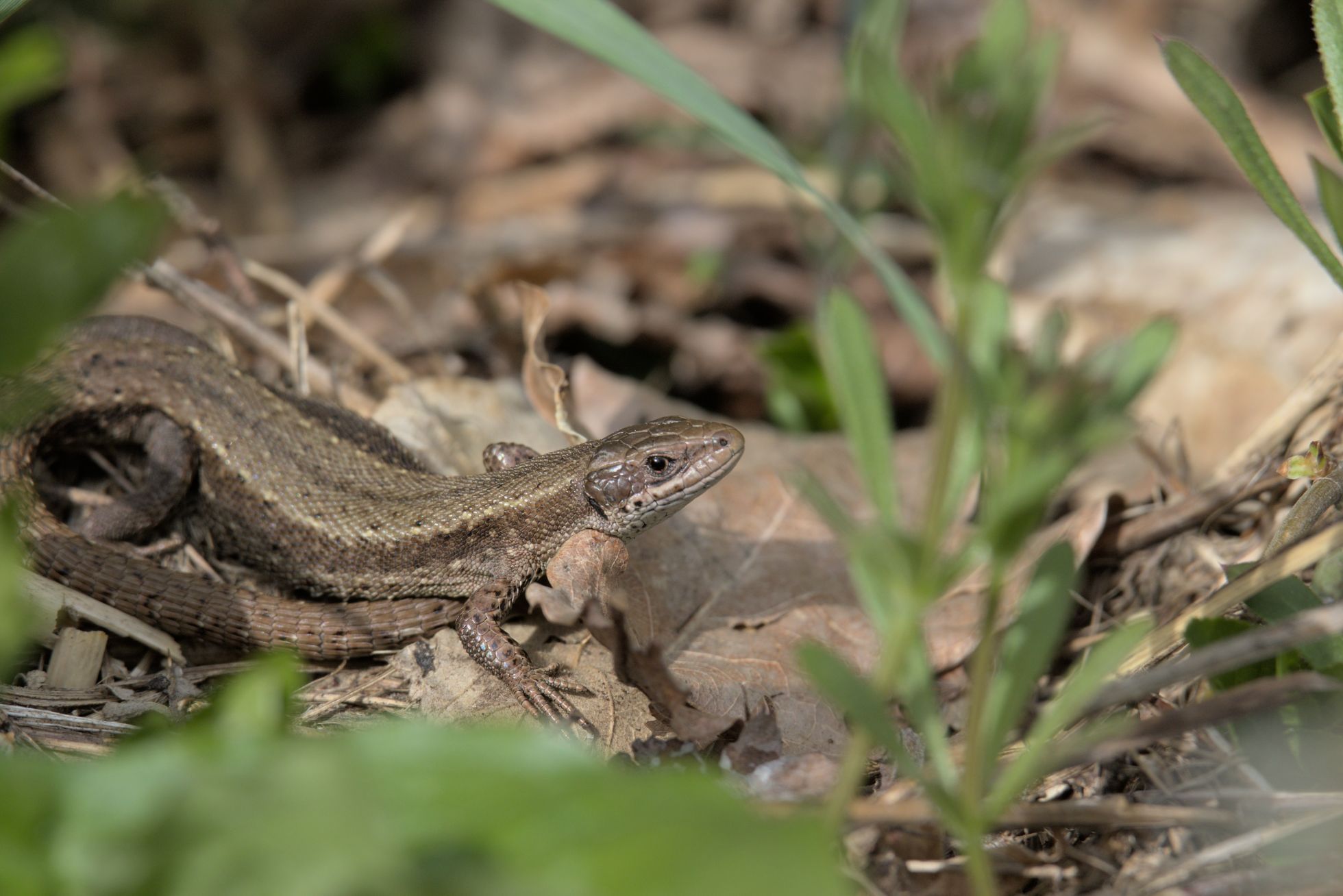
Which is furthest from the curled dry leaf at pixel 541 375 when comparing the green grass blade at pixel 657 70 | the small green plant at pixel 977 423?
the small green plant at pixel 977 423

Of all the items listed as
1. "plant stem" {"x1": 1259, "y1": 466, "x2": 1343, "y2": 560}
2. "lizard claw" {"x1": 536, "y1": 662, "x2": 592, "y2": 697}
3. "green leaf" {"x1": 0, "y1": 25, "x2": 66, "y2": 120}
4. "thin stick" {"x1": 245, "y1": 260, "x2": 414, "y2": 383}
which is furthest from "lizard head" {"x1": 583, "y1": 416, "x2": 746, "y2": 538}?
"green leaf" {"x1": 0, "y1": 25, "x2": 66, "y2": 120}

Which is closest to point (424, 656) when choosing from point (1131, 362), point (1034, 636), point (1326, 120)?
point (1034, 636)

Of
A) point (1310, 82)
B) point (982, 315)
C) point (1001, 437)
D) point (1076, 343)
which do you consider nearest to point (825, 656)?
point (1001, 437)

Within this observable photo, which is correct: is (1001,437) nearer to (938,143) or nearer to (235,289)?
(938,143)

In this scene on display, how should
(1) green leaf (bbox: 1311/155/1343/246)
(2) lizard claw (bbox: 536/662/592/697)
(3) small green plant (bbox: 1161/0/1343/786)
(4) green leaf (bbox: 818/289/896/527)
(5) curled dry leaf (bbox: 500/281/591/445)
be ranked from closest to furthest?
(4) green leaf (bbox: 818/289/896/527) < (1) green leaf (bbox: 1311/155/1343/246) < (3) small green plant (bbox: 1161/0/1343/786) < (2) lizard claw (bbox: 536/662/592/697) < (5) curled dry leaf (bbox: 500/281/591/445)

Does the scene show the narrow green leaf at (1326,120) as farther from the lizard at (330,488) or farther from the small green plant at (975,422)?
the lizard at (330,488)

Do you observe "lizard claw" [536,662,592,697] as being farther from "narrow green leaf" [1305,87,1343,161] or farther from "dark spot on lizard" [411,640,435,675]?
"narrow green leaf" [1305,87,1343,161]
